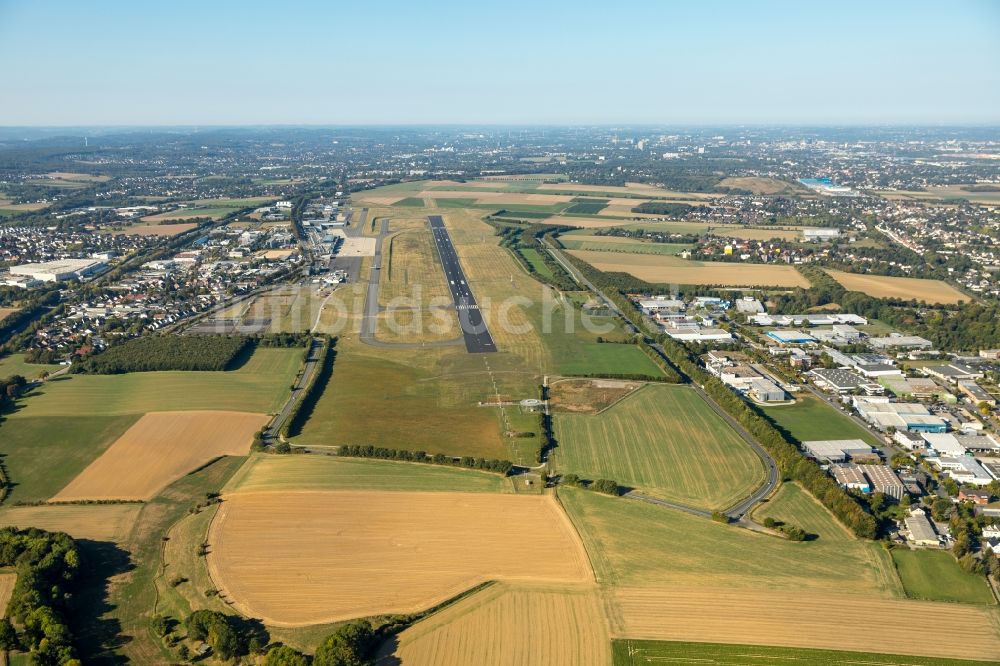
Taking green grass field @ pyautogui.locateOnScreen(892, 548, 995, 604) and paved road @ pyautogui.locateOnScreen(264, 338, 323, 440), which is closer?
green grass field @ pyautogui.locateOnScreen(892, 548, 995, 604)

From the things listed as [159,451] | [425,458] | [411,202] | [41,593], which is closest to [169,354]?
[159,451]

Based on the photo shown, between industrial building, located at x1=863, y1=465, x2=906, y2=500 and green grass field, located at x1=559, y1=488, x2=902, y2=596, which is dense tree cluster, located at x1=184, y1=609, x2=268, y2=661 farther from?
industrial building, located at x1=863, y1=465, x2=906, y2=500

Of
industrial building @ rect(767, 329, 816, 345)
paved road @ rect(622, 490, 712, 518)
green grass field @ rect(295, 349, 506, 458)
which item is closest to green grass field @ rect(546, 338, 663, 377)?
green grass field @ rect(295, 349, 506, 458)

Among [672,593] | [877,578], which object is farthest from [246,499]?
[877,578]

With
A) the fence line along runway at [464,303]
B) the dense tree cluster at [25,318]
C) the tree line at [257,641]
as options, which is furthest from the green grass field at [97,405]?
the tree line at [257,641]

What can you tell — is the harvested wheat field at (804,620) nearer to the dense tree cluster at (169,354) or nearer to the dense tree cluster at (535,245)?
the dense tree cluster at (169,354)

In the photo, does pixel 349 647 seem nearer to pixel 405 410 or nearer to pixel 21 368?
pixel 405 410
